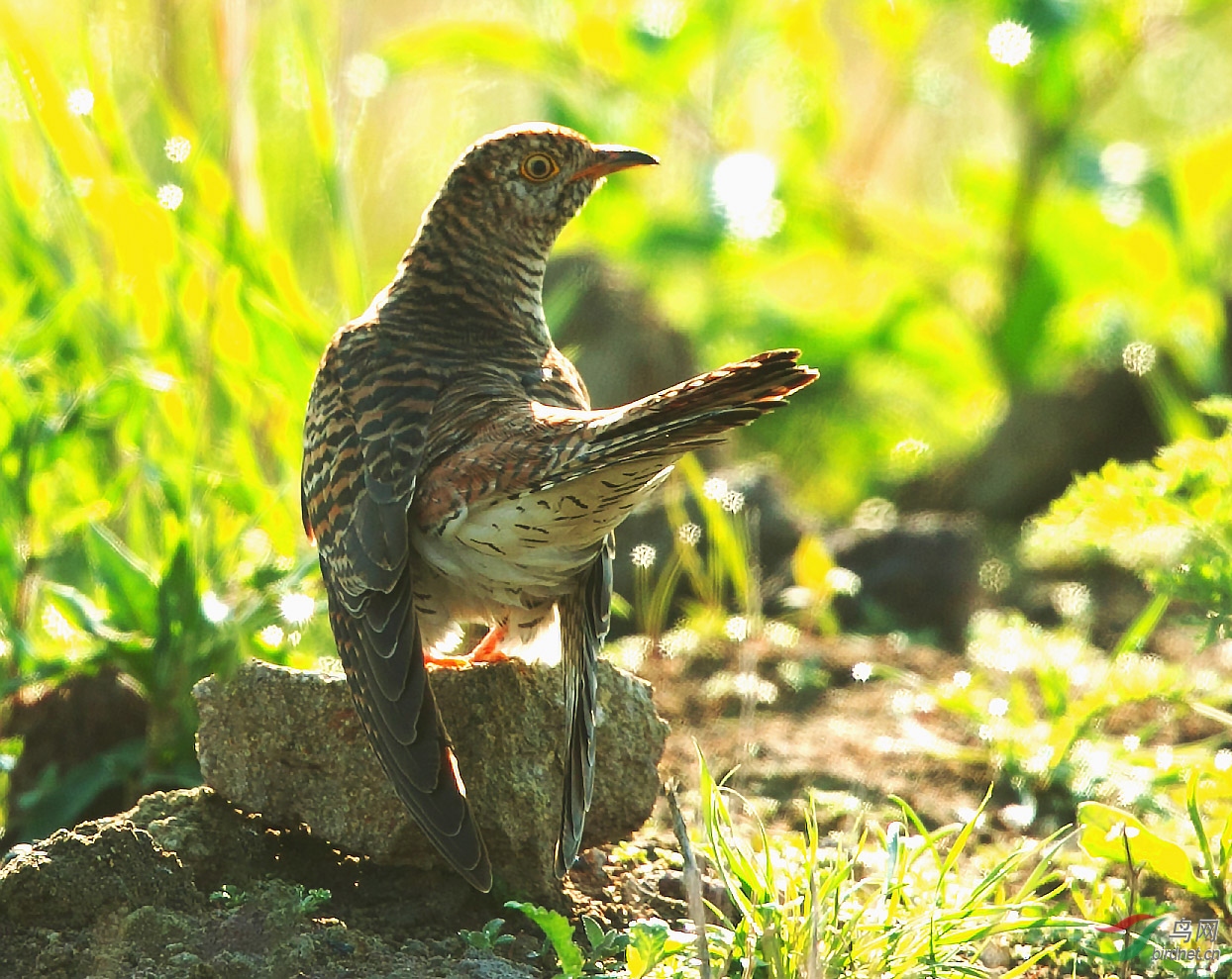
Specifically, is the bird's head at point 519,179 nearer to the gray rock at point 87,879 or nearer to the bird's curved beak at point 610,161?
the bird's curved beak at point 610,161

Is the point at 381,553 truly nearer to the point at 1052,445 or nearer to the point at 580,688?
the point at 580,688

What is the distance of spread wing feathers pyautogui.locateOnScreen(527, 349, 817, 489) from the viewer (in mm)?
2598

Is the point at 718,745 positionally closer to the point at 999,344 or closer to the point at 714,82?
the point at 999,344

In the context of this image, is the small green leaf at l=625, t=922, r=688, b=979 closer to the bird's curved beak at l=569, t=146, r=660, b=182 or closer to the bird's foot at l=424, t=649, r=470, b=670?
the bird's foot at l=424, t=649, r=470, b=670

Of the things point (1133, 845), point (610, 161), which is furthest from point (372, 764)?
point (610, 161)

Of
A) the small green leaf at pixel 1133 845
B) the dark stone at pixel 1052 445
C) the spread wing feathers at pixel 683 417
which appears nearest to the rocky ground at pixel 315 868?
the spread wing feathers at pixel 683 417

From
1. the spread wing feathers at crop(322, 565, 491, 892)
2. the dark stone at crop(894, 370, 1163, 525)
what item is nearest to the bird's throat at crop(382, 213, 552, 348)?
the spread wing feathers at crop(322, 565, 491, 892)

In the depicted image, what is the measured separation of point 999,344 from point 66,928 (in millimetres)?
5791

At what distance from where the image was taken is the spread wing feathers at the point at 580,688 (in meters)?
3.17

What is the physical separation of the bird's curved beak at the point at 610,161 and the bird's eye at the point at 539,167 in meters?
0.06

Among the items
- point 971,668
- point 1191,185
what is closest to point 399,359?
point 971,668

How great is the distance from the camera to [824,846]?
3787mm

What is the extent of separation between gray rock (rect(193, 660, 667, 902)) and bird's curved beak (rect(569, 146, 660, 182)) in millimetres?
1618

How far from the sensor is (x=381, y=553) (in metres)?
3.29
